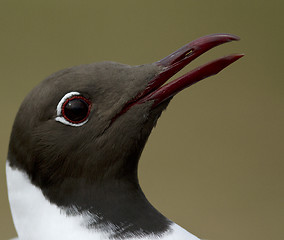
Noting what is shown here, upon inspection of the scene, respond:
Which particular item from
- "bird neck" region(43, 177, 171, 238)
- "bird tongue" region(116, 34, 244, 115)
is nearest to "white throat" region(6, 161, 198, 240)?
"bird neck" region(43, 177, 171, 238)

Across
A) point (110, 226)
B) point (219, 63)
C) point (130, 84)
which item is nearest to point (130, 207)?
point (110, 226)

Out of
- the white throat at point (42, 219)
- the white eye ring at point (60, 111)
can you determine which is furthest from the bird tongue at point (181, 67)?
the white throat at point (42, 219)

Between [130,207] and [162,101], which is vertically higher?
[162,101]

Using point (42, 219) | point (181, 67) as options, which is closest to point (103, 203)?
point (42, 219)

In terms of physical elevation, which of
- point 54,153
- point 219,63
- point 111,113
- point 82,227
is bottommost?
point 82,227

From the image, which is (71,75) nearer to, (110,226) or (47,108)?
(47,108)

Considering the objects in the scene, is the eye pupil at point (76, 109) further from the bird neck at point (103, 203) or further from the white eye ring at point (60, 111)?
the bird neck at point (103, 203)

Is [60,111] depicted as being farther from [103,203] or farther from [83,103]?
[103,203]
